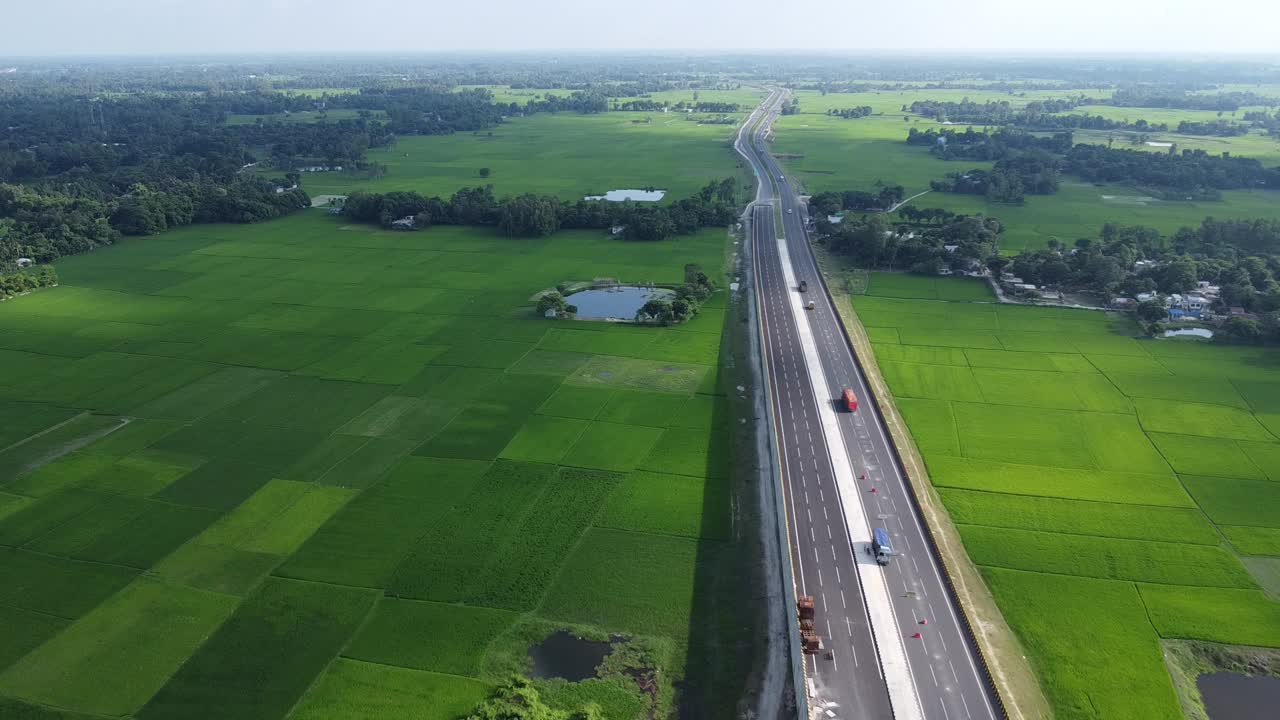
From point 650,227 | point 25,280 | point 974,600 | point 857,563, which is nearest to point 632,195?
point 650,227

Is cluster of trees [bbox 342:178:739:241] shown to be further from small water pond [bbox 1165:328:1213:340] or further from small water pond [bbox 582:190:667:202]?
small water pond [bbox 1165:328:1213:340]

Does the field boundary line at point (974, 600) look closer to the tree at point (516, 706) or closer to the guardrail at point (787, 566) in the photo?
the guardrail at point (787, 566)

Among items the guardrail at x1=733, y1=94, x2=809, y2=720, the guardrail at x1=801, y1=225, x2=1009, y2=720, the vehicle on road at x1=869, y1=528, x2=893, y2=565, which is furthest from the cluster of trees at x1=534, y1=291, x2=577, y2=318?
the vehicle on road at x1=869, y1=528, x2=893, y2=565

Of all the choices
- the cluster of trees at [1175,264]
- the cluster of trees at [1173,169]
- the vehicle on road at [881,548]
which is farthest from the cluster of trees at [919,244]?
the cluster of trees at [1173,169]

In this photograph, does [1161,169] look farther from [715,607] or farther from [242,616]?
[242,616]

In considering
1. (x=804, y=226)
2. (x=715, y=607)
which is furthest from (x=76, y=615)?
(x=804, y=226)

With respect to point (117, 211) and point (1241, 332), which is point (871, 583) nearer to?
point (1241, 332)
